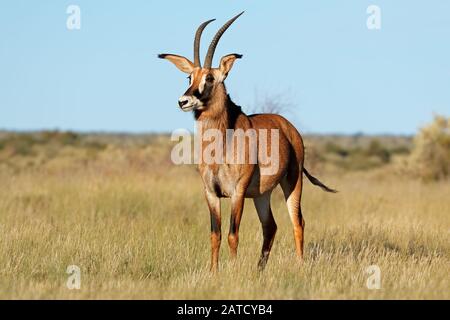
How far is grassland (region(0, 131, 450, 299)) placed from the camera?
834 cm

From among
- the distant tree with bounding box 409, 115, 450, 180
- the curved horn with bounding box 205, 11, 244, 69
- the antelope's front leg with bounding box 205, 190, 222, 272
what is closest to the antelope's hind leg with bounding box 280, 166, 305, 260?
the antelope's front leg with bounding box 205, 190, 222, 272

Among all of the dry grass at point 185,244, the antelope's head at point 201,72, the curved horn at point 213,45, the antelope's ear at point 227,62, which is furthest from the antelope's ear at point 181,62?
the dry grass at point 185,244

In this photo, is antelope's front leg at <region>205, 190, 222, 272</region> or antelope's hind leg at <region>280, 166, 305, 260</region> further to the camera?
antelope's hind leg at <region>280, 166, 305, 260</region>

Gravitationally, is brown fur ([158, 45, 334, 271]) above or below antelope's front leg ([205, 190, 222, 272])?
above

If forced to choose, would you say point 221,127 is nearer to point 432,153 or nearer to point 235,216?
point 235,216

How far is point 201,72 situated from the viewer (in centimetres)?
958

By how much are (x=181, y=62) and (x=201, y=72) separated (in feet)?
1.41

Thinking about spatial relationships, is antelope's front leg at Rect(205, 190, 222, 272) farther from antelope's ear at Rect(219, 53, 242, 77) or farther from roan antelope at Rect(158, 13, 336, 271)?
antelope's ear at Rect(219, 53, 242, 77)

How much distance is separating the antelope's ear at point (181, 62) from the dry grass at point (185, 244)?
95.0 inches

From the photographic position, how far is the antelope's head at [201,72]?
30.5ft

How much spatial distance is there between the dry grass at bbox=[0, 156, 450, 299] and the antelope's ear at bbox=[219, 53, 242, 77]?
2367 millimetres
